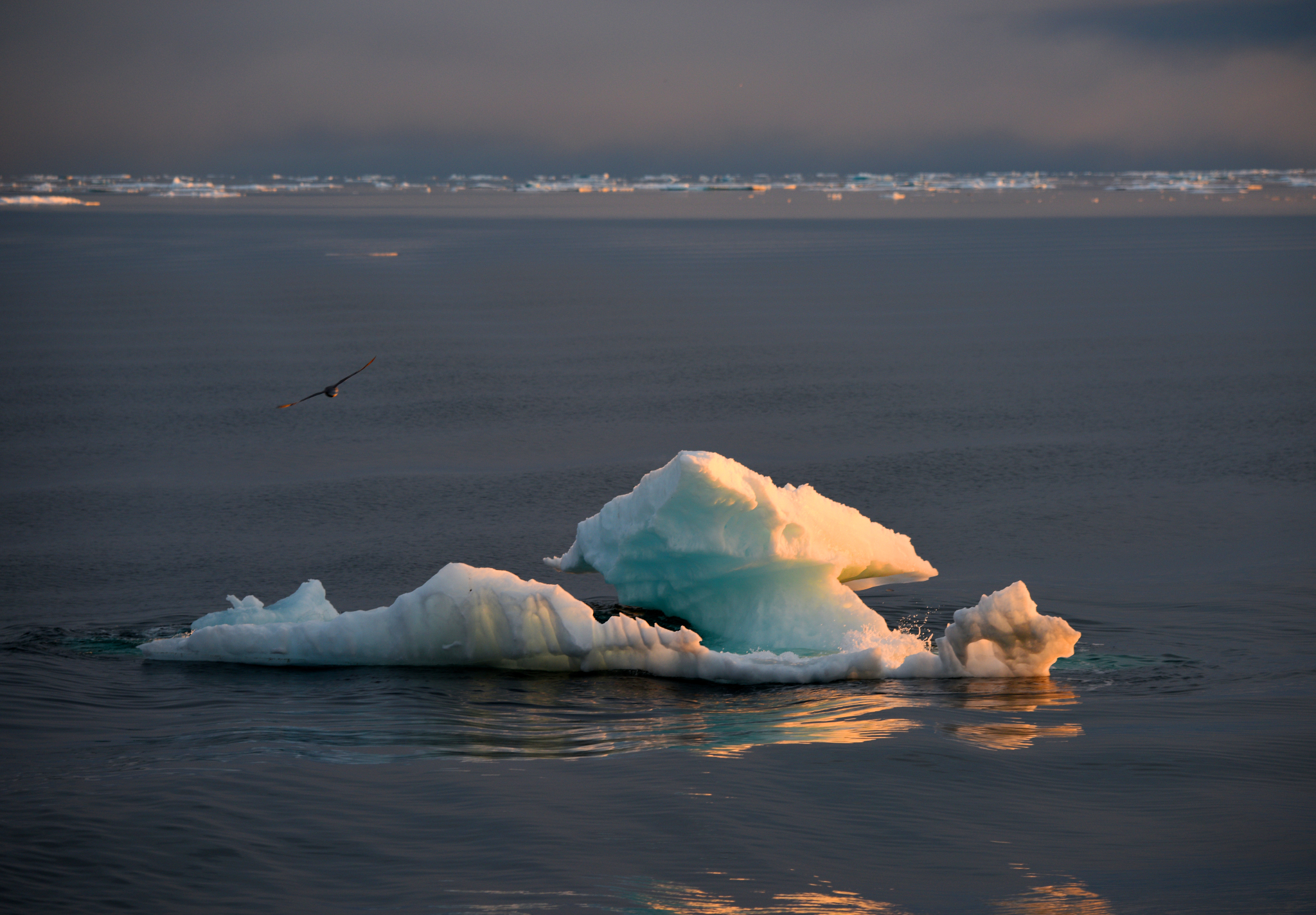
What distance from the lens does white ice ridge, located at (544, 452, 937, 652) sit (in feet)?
37.1

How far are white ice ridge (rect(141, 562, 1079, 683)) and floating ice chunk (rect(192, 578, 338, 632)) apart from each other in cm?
25

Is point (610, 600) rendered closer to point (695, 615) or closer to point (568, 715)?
point (695, 615)

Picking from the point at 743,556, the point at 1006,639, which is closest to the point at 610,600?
the point at 743,556

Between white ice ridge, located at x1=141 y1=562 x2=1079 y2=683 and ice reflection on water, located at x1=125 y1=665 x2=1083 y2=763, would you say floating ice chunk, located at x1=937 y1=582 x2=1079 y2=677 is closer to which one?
white ice ridge, located at x1=141 y1=562 x2=1079 y2=683

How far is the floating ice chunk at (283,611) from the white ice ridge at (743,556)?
2.49 meters

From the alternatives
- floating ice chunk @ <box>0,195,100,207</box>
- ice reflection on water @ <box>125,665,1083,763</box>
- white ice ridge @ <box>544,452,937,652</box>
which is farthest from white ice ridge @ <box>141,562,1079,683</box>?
floating ice chunk @ <box>0,195,100,207</box>

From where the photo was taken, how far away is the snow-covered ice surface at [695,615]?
1059cm

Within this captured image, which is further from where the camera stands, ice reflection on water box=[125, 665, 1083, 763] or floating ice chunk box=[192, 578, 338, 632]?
floating ice chunk box=[192, 578, 338, 632]

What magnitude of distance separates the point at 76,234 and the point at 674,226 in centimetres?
4117

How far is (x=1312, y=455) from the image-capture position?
20.4 m

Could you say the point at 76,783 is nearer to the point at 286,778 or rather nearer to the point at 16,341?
the point at 286,778

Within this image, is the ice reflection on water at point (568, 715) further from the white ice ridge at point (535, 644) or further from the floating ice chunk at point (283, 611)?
the floating ice chunk at point (283, 611)

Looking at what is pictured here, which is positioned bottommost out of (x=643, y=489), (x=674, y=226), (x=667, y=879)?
(x=667, y=879)

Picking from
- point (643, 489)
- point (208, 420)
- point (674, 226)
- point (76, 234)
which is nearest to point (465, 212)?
point (674, 226)
